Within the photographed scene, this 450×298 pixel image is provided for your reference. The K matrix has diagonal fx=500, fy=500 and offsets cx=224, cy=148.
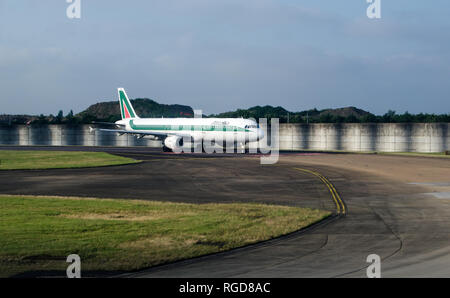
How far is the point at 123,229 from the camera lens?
1691 centimetres

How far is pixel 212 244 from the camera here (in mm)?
14844

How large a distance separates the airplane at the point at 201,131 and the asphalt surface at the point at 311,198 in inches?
368

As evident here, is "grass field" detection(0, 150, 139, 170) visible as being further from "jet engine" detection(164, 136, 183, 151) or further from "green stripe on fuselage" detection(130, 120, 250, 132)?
"green stripe on fuselage" detection(130, 120, 250, 132)

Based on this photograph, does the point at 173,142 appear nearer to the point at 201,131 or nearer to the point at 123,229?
the point at 201,131

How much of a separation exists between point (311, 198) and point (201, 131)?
1509 inches

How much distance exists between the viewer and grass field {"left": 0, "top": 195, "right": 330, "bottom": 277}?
13.0 meters

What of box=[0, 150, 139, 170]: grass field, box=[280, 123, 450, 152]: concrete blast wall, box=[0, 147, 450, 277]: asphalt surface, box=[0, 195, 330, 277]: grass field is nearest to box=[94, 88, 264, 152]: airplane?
box=[0, 147, 450, 277]: asphalt surface

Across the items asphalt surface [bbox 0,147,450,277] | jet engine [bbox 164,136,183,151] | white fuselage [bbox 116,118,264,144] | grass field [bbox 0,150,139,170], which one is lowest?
asphalt surface [bbox 0,147,450,277]

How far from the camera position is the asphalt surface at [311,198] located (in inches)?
478

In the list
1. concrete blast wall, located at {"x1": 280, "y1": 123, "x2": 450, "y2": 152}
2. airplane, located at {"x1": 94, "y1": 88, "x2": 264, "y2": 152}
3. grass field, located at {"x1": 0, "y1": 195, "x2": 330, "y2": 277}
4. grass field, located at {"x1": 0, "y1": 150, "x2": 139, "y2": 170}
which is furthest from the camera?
concrete blast wall, located at {"x1": 280, "y1": 123, "x2": 450, "y2": 152}

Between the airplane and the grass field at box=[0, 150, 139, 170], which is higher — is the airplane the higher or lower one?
the higher one

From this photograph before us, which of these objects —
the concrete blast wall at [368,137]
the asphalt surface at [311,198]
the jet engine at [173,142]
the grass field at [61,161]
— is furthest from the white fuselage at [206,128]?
the concrete blast wall at [368,137]

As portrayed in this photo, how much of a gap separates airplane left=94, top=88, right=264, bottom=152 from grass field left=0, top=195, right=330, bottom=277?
1427 inches
